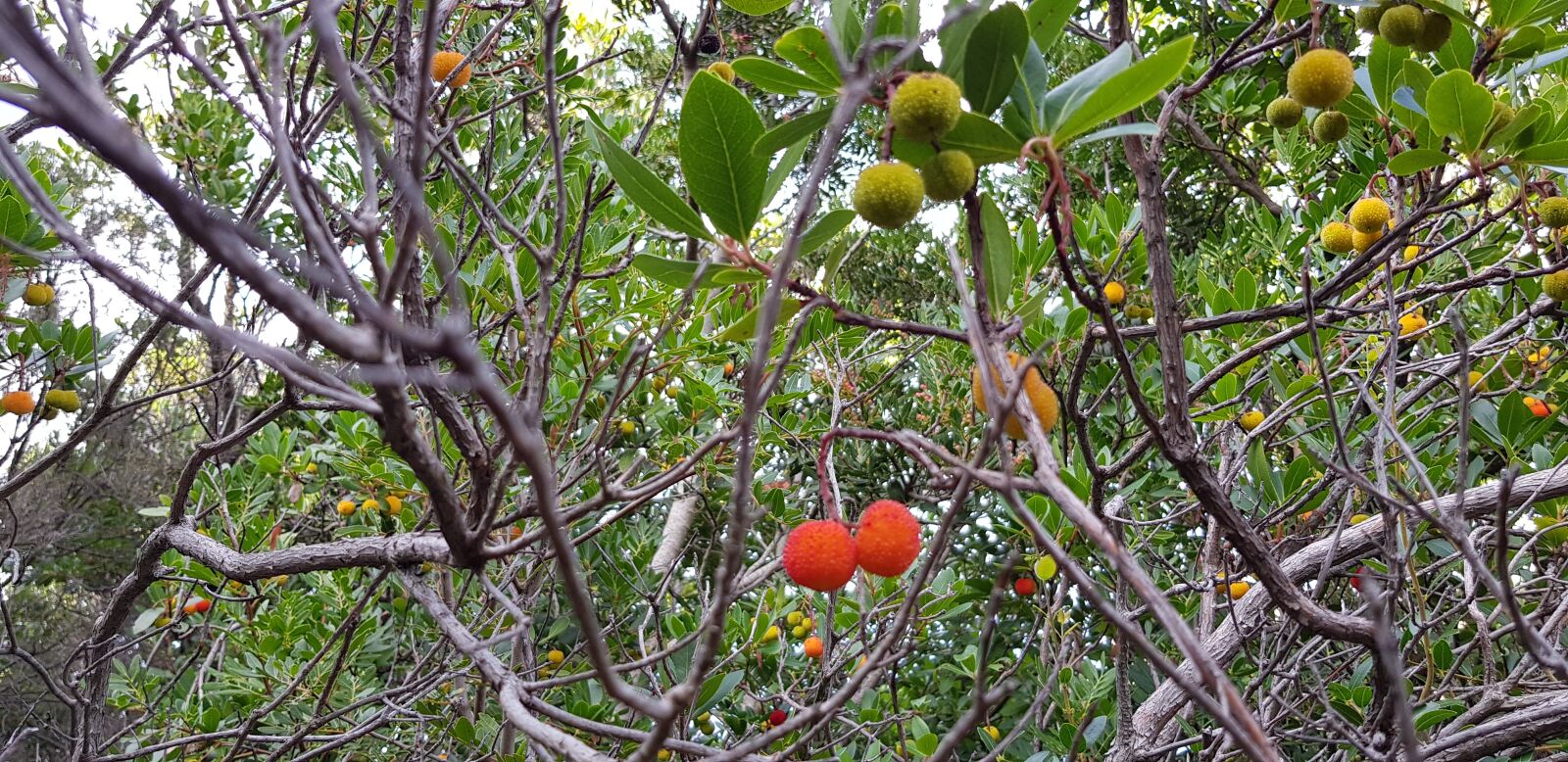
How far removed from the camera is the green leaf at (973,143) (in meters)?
0.91

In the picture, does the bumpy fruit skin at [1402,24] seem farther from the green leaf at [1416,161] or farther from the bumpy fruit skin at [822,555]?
the bumpy fruit skin at [822,555]

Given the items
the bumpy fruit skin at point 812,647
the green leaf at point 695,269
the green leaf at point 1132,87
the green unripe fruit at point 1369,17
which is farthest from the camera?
the bumpy fruit skin at point 812,647

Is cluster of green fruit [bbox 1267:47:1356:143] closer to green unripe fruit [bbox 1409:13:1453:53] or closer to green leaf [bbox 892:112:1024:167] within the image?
green unripe fruit [bbox 1409:13:1453:53]

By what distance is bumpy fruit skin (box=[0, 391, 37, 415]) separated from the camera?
2.31 metres

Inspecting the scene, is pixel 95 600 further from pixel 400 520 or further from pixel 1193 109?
pixel 1193 109

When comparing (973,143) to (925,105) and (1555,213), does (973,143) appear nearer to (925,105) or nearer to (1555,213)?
(925,105)

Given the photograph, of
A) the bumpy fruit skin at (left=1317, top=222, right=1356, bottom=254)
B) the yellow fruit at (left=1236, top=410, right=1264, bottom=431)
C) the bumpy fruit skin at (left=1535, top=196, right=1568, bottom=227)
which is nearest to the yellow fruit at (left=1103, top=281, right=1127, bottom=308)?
the yellow fruit at (left=1236, top=410, right=1264, bottom=431)

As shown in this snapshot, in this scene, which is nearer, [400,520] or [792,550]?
[792,550]

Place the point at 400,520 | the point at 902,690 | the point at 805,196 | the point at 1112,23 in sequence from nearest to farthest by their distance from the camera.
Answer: the point at 805,196, the point at 1112,23, the point at 400,520, the point at 902,690

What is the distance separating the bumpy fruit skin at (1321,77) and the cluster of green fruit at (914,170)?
23.9 inches

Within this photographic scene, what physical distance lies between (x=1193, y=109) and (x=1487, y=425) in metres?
2.11

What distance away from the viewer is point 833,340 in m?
2.92

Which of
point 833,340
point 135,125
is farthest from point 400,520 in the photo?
point 135,125

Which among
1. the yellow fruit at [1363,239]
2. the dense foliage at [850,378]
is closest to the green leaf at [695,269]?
the dense foliage at [850,378]
